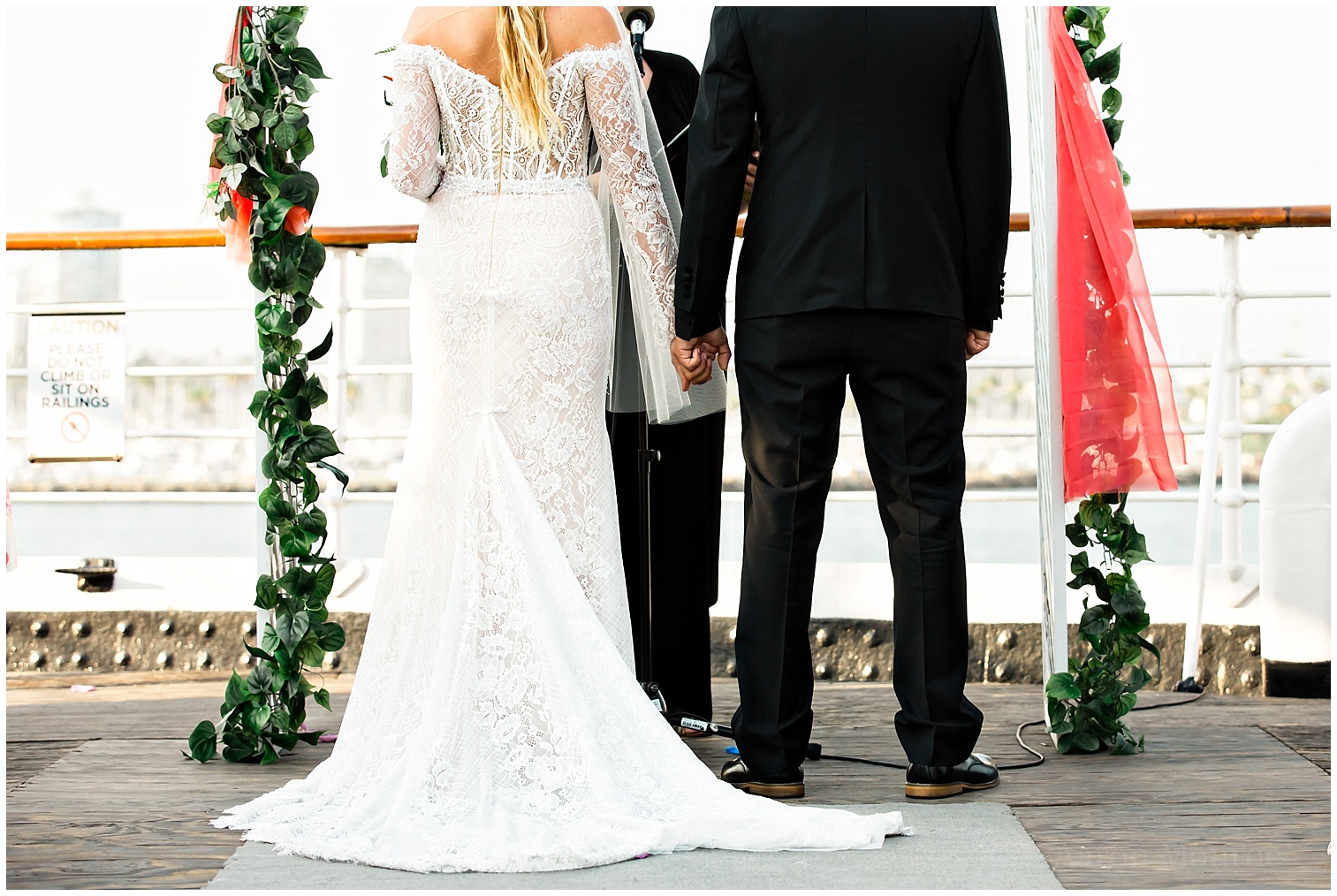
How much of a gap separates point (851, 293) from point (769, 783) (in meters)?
0.86

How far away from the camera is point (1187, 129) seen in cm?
1478

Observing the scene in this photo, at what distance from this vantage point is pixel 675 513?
8.39 ft

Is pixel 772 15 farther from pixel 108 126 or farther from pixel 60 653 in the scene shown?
pixel 108 126

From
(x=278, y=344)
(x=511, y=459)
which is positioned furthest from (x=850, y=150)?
(x=278, y=344)

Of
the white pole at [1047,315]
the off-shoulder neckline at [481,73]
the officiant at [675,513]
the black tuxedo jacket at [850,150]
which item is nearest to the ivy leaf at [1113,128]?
the white pole at [1047,315]

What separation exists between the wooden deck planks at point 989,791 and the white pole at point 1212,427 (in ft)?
0.53

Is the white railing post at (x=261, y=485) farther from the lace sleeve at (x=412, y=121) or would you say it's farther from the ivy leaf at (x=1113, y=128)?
the ivy leaf at (x=1113, y=128)

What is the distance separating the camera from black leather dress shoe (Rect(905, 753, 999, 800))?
204cm

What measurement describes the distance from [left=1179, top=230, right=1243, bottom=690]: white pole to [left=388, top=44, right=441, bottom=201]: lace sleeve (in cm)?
201

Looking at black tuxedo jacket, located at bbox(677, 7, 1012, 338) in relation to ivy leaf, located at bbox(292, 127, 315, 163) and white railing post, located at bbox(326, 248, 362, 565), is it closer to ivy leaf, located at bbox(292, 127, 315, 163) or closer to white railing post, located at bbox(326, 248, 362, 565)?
ivy leaf, located at bbox(292, 127, 315, 163)

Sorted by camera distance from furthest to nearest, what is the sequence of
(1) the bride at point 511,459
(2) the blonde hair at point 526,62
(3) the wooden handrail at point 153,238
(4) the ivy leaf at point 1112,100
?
(3) the wooden handrail at point 153,238, (4) the ivy leaf at point 1112,100, (2) the blonde hair at point 526,62, (1) the bride at point 511,459

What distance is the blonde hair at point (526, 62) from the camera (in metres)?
1.97

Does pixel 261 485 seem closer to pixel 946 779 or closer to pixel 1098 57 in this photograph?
pixel 946 779

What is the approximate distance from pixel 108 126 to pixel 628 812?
20.0 m
